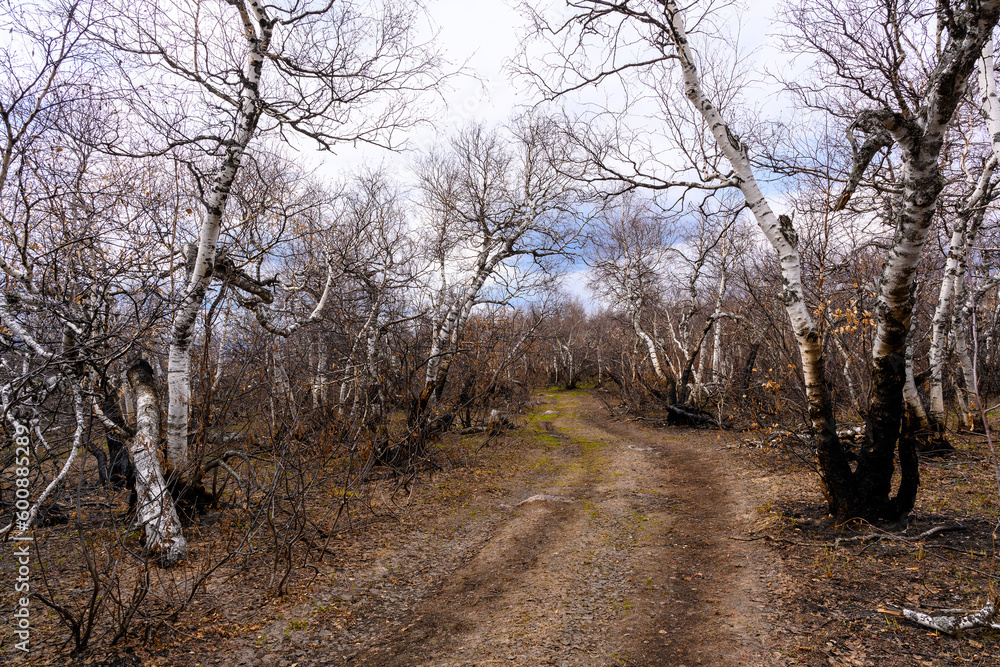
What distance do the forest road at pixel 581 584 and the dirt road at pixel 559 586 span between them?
2 cm

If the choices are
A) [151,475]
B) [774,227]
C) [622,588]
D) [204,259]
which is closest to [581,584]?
[622,588]

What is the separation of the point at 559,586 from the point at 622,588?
655 millimetres

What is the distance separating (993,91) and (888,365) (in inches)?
206

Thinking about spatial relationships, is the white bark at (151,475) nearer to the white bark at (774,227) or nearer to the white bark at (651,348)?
the white bark at (774,227)

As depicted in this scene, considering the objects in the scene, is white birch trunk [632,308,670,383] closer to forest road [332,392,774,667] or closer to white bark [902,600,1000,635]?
forest road [332,392,774,667]

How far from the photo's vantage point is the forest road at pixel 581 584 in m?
3.73

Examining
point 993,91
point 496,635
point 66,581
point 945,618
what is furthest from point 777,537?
point 66,581

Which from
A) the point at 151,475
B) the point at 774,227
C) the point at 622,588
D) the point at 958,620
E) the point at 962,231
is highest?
the point at 962,231

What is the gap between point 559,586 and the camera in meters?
4.84

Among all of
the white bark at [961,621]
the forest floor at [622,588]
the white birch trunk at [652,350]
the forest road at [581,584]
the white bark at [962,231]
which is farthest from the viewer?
the white birch trunk at [652,350]

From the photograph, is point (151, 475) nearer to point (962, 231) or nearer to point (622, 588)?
point (622, 588)

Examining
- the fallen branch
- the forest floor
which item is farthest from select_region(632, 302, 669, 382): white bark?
the fallen branch

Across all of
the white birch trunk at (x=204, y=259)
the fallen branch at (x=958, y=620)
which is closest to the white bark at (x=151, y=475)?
the white birch trunk at (x=204, y=259)

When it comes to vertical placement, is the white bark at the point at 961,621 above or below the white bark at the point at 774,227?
below
